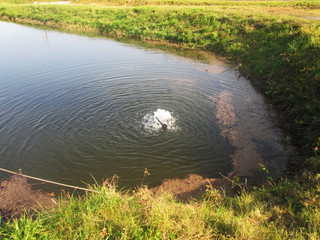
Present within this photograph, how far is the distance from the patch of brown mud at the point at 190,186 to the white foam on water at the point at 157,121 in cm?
223

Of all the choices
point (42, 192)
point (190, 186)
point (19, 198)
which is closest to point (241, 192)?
point (190, 186)

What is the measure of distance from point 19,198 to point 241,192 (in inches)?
200

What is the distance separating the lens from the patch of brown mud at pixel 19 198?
4.83 metres

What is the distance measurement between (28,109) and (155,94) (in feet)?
16.8

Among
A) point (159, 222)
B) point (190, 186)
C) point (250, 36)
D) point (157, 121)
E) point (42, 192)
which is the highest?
point (250, 36)

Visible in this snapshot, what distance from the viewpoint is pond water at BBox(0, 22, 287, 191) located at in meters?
6.12

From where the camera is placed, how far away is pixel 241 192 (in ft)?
16.9

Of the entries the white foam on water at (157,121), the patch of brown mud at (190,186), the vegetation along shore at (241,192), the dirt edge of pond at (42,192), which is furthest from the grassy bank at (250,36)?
the white foam on water at (157,121)

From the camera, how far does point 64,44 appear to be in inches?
712

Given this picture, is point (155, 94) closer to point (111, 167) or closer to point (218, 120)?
point (218, 120)

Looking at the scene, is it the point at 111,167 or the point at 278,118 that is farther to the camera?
the point at 278,118

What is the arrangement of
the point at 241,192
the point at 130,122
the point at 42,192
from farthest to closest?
1. the point at 130,122
2. the point at 42,192
3. the point at 241,192

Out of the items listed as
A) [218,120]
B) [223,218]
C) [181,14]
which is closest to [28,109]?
[218,120]

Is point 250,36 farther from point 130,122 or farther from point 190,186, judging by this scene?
point 190,186
